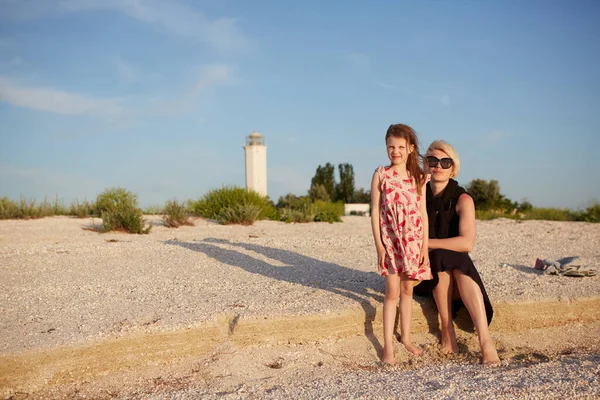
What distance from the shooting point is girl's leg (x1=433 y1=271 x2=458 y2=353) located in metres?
4.45

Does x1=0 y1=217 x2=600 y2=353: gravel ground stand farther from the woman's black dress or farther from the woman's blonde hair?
the woman's blonde hair

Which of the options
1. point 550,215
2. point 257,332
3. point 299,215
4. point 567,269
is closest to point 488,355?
point 257,332

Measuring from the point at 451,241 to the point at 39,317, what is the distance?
3573 millimetres

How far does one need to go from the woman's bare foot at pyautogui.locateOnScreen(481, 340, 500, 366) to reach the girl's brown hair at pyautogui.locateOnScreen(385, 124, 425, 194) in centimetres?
130

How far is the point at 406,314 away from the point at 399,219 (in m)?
0.83

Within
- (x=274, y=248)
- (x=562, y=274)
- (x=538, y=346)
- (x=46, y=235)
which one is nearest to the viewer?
(x=538, y=346)

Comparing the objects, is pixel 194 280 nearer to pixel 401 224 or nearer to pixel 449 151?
pixel 401 224

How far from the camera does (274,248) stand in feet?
27.3

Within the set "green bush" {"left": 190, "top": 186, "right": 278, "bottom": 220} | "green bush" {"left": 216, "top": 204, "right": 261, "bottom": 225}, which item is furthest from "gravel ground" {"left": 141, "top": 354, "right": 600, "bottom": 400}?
"green bush" {"left": 190, "top": 186, "right": 278, "bottom": 220}

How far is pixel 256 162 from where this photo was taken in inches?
1192

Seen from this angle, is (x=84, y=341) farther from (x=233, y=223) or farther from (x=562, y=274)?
(x=233, y=223)

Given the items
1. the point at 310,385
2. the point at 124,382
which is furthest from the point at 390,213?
the point at 124,382

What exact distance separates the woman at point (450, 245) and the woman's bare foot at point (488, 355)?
4 cm

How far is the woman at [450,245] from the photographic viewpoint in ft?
14.0
